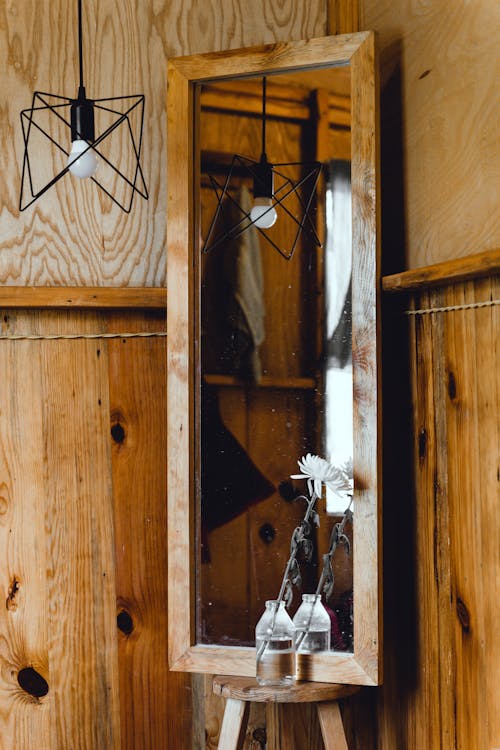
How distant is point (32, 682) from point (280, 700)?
1.94 ft

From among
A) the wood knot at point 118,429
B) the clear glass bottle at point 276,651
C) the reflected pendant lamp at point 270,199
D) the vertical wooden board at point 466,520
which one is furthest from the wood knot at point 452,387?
the wood knot at point 118,429

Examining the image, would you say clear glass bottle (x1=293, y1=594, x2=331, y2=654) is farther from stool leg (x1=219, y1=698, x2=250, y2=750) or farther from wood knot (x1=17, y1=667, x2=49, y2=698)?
wood knot (x1=17, y1=667, x2=49, y2=698)

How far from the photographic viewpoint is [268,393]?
65.9 inches

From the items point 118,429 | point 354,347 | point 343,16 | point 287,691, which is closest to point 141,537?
point 118,429

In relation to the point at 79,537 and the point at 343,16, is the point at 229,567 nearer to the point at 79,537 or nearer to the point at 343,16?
the point at 79,537

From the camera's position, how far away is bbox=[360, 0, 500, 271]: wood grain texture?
4.80ft

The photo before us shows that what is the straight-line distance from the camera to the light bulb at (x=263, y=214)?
1.67 m

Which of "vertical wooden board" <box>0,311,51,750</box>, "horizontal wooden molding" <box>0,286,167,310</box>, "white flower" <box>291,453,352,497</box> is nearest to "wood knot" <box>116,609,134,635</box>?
"vertical wooden board" <box>0,311,51,750</box>

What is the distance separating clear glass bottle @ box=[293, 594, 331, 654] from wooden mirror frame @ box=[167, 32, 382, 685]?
2 centimetres

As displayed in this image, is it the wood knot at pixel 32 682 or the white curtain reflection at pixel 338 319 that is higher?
the white curtain reflection at pixel 338 319

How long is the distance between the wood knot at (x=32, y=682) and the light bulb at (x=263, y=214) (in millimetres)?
1070

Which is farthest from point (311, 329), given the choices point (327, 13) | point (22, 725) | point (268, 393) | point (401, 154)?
point (22, 725)

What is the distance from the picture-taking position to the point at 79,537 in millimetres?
1853

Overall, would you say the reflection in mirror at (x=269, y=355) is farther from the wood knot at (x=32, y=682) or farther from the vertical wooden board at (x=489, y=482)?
the wood knot at (x=32, y=682)
